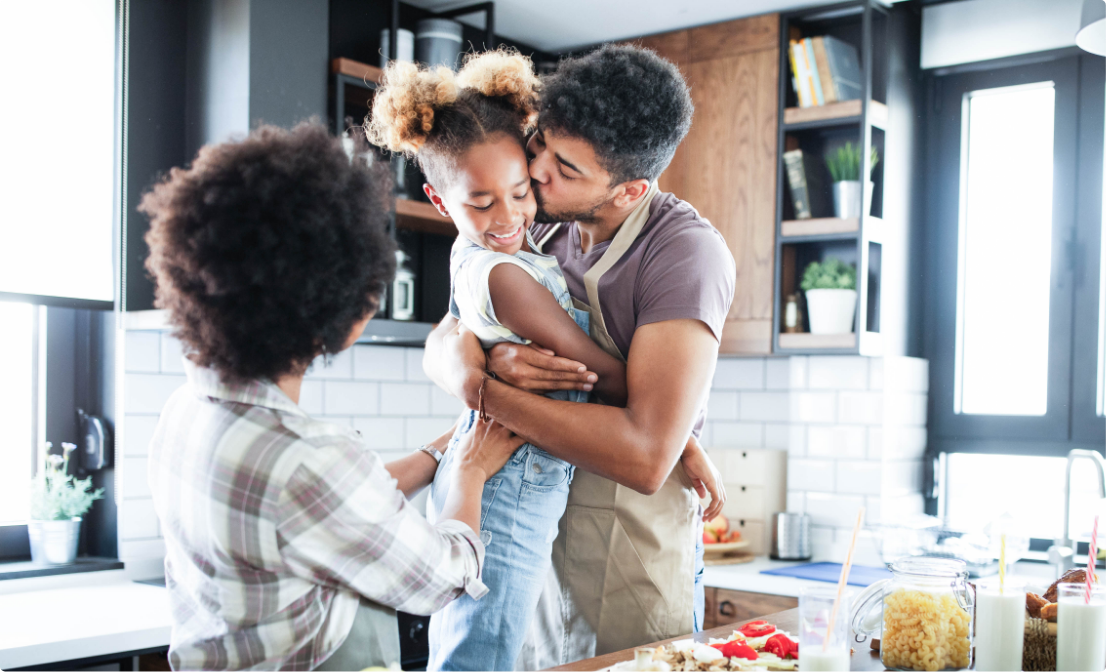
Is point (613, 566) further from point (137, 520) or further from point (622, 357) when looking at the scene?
point (137, 520)

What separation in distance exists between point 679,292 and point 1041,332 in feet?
8.54

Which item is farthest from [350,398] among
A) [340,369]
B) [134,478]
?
[134,478]

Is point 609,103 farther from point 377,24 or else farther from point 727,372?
point 727,372

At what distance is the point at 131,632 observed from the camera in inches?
87.9

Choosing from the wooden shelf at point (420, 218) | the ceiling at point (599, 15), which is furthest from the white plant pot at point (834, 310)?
the wooden shelf at point (420, 218)

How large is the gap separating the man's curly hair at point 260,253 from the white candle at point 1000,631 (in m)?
0.95

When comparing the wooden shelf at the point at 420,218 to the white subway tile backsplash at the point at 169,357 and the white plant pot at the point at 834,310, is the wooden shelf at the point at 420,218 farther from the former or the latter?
the white plant pot at the point at 834,310

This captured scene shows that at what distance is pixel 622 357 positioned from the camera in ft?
5.41

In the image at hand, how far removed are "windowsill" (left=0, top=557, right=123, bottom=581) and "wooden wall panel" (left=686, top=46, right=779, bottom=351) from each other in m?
2.13

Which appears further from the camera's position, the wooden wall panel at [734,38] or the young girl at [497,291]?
the wooden wall panel at [734,38]

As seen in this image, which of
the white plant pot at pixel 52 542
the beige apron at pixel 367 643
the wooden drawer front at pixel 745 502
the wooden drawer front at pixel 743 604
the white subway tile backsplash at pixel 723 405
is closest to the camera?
the beige apron at pixel 367 643

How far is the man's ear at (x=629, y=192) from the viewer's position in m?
1.63

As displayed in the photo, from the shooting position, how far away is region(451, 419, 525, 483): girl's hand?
1478 millimetres

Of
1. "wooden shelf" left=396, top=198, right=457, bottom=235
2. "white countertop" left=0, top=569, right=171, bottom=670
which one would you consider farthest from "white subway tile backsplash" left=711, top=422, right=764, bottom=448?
"white countertop" left=0, top=569, right=171, bottom=670
